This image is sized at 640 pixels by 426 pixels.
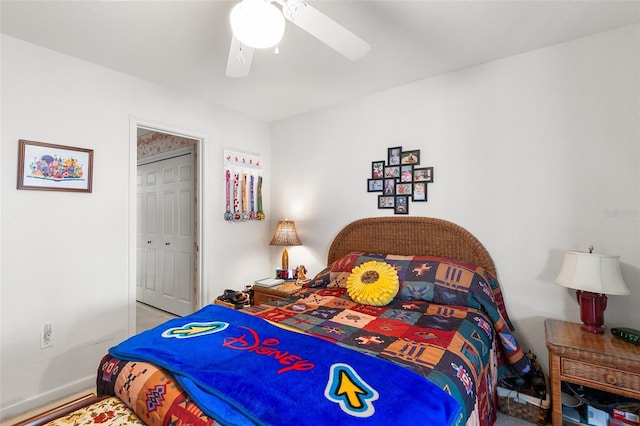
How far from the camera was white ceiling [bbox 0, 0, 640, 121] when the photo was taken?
1727 millimetres

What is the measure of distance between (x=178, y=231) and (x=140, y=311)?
1.23 meters

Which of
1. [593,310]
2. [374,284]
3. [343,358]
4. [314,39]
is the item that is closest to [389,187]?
[374,284]

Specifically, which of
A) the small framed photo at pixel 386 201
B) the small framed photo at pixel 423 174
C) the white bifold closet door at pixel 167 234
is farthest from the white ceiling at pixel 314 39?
the white bifold closet door at pixel 167 234

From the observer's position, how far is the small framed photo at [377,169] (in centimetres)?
286

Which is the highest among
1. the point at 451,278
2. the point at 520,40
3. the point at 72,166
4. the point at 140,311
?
the point at 520,40

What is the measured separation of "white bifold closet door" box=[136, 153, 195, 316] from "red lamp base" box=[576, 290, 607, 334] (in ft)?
11.2

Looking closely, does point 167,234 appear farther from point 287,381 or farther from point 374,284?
point 287,381

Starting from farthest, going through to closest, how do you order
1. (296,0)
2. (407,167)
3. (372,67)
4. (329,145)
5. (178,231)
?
(178,231), (329,145), (407,167), (372,67), (296,0)

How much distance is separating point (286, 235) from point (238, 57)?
203cm

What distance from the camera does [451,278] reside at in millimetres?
2127

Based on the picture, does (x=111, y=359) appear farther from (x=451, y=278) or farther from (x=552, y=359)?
(x=552, y=359)

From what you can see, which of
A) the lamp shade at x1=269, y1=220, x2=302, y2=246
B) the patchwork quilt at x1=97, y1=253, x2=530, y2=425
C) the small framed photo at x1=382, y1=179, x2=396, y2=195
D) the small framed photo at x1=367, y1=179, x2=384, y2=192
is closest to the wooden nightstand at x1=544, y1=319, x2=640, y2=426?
the patchwork quilt at x1=97, y1=253, x2=530, y2=425

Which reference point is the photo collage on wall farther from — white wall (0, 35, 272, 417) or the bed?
white wall (0, 35, 272, 417)

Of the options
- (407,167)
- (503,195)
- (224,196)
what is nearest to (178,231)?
(224,196)
